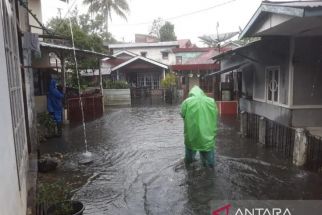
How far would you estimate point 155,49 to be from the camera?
35.0 m

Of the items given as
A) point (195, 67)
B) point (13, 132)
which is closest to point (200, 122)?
point (13, 132)

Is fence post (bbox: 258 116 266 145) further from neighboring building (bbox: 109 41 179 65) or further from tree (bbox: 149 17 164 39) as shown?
tree (bbox: 149 17 164 39)

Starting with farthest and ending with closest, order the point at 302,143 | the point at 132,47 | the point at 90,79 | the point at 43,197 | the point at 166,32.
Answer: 1. the point at 166,32
2. the point at 132,47
3. the point at 90,79
4. the point at 302,143
5. the point at 43,197

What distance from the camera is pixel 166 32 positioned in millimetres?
48125

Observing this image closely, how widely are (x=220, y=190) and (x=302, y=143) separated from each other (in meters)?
2.40

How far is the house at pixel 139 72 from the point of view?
28172 millimetres

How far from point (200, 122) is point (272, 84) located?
3869 mm

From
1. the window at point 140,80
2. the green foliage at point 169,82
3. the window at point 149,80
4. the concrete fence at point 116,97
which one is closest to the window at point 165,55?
the window at point 149,80

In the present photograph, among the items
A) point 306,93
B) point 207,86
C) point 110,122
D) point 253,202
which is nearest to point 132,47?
point 207,86

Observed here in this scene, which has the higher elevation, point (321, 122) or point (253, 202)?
point (321, 122)

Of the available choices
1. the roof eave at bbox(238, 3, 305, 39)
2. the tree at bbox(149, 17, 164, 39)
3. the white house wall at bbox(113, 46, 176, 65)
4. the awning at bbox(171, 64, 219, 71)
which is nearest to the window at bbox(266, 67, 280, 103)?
the roof eave at bbox(238, 3, 305, 39)

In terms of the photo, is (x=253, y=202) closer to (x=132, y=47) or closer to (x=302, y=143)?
(x=302, y=143)

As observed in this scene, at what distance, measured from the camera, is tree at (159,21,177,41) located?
47469mm

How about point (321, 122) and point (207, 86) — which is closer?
point (321, 122)
